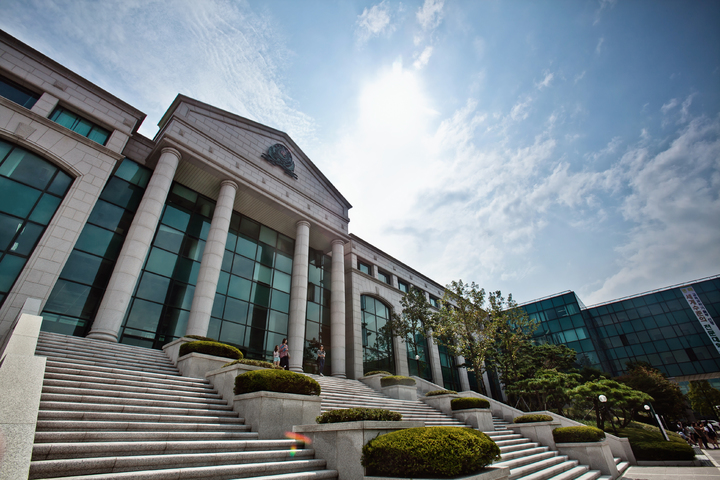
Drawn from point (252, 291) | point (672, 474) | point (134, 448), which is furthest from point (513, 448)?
point (252, 291)

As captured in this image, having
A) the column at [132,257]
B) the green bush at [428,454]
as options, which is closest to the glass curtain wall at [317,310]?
the column at [132,257]

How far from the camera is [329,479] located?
676cm

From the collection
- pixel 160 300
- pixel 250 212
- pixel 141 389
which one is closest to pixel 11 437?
pixel 141 389

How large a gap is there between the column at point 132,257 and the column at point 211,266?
10.5 feet

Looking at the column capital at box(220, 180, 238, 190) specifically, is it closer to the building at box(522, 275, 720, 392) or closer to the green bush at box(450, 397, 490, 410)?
the green bush at box(450, 397, 490, 410)

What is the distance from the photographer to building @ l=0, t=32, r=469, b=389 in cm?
1549

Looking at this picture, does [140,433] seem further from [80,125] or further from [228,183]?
[80,125]

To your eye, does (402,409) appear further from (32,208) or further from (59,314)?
(32,208)

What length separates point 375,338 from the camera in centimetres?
3077

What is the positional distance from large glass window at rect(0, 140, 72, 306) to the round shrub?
32.5 metres

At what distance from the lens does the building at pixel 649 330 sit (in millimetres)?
48156

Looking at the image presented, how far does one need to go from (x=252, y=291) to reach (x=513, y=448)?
60.6ft

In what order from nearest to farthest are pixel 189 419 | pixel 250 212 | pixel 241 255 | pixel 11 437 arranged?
pixel 11 437 → pixel 189 419 → pixel 241 255 → pixel 250 212

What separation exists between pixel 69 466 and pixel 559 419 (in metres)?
21.3
